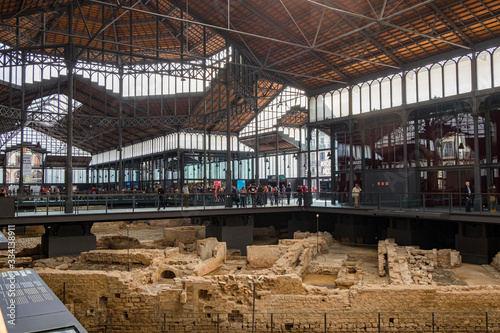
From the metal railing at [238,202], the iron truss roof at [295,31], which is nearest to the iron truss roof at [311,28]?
the iron truss roof at [295,31]

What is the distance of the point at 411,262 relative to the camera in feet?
65.5

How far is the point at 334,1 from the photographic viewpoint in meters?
22.9

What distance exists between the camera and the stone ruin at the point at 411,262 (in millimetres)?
16703

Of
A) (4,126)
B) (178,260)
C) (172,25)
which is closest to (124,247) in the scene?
(178,260)

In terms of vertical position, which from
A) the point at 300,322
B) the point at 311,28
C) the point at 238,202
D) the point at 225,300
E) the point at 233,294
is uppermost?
the point at 311,28

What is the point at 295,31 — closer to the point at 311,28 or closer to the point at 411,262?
the point at 311,28

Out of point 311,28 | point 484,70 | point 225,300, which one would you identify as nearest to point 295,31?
point 311,28

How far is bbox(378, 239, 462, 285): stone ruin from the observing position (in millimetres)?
16703

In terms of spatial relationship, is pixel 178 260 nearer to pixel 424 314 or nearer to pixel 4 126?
pixel 424 314

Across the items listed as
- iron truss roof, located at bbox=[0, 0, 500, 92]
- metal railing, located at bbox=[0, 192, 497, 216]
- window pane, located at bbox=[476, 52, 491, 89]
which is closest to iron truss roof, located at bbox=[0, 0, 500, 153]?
iron truss roof, located at bbox=[0, 0, 500, 92]

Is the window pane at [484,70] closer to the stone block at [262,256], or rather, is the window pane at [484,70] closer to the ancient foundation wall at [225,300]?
the ancient foundation wall at [225,300]

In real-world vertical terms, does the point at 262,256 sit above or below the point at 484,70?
below

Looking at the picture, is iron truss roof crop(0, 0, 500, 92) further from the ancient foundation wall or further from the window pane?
the ancient foundation wall

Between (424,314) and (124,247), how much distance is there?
58.3 ft
